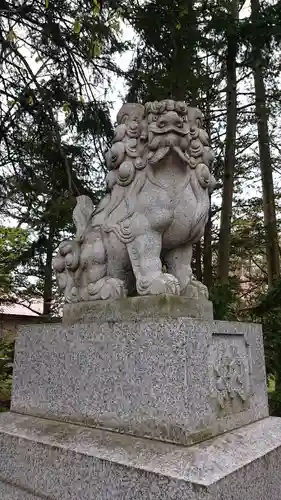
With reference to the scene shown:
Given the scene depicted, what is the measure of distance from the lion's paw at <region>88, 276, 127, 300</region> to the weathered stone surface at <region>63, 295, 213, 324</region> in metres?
0.03

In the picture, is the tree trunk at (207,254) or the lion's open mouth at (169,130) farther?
the tree trunk at (207,254)

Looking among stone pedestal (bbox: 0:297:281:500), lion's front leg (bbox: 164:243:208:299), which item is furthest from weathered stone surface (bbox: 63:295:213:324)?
lion's front leg (bbox: 164:243:208:299)

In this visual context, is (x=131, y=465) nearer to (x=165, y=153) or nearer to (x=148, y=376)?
(x=148, y=376)

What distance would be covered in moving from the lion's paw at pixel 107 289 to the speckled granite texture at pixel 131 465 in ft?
2.06

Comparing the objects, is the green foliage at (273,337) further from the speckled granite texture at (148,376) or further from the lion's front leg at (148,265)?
the lion's front leg at (148,265)

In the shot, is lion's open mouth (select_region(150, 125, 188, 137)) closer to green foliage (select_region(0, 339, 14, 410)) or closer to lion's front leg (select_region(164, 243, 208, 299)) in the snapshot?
lion's front leg (select_region(164, 243, 208, 299))

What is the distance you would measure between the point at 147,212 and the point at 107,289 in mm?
442

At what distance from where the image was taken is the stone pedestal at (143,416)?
1504 millimetres

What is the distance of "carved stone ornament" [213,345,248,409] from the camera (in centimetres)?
178

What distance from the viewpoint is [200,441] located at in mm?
1585

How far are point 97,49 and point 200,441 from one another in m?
3.18

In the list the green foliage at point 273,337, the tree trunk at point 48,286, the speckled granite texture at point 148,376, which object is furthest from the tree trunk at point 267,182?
the speckled granite texture at point 148,376

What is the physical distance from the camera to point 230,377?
1866 mm

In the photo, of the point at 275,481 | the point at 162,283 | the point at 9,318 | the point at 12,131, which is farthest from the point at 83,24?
the point at 9,318
